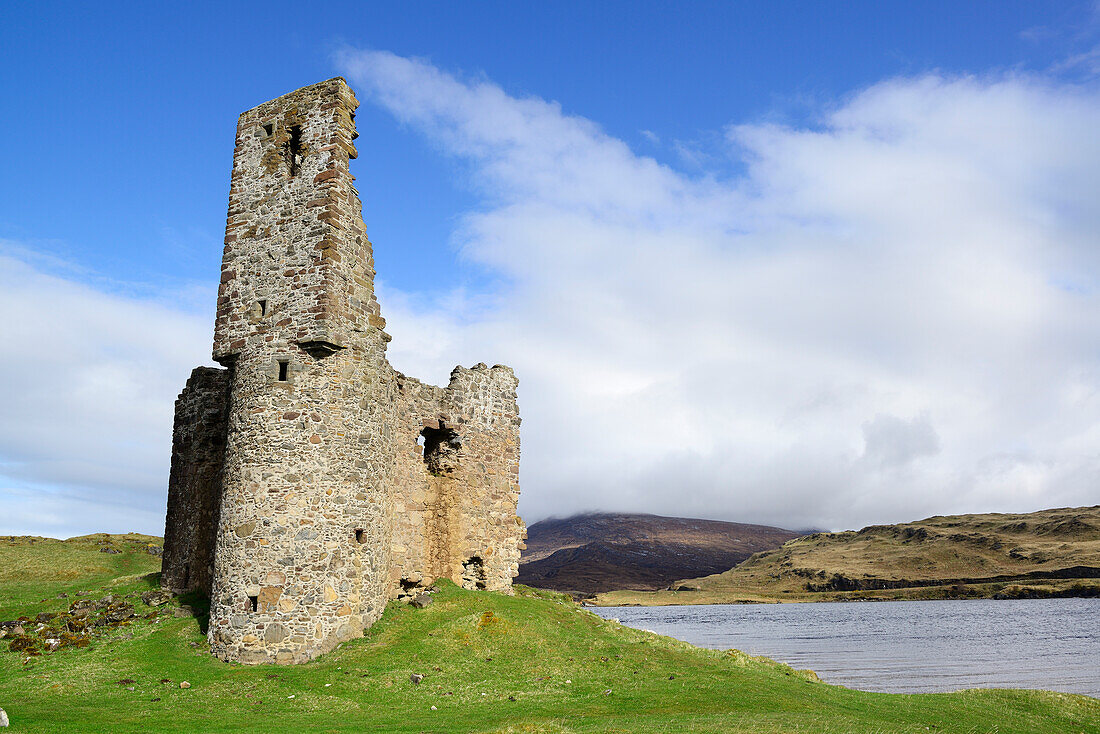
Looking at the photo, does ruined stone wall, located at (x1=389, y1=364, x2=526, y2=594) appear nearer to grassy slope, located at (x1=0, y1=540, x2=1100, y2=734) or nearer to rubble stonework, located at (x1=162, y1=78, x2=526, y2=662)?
rubble stonework, located at (x1=162, y1=78, x2=526, y2=662)

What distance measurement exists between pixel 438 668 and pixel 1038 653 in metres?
44.5

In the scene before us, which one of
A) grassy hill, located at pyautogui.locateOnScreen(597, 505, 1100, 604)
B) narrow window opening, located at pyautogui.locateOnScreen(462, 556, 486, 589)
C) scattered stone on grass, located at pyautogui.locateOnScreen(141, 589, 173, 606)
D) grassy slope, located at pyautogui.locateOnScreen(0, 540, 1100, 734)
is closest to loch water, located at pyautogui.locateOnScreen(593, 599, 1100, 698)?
grassy slope, located at pyautogui.locateOnScreen(0, 540, 1100, 734)

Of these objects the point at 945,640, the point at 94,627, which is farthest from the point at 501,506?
the point at 945,640

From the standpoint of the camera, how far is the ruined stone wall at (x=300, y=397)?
1903cm

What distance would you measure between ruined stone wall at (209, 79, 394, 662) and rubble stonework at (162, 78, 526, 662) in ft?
0.13

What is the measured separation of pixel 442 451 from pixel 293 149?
36.6ft

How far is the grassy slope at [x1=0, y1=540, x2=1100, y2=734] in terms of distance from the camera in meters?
14.4

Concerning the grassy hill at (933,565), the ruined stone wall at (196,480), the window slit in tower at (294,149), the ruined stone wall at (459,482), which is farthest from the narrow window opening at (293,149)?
the grassy hill at (933,565)

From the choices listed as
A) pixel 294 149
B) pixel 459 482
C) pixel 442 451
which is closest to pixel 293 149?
pixel 294 149

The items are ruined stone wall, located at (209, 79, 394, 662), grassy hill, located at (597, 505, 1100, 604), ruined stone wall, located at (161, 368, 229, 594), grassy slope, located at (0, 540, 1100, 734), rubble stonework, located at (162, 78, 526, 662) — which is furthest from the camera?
grassy hill, located at (597, 505, 1100, 604)

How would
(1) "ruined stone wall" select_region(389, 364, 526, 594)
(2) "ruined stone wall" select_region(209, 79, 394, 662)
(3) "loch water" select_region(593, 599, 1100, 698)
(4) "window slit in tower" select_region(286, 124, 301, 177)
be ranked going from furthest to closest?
(3) "loch water" select_region(593, 599, 1100, 698), (1) "ruined stone wall" select_region(389, 364, 526, 594), (4) "window slit in tower" select_region(286, 124, 301, 177), (2) "ruined stone wall" select_region(209, 79, 394, 662)

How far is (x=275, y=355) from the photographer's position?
20.5 metres

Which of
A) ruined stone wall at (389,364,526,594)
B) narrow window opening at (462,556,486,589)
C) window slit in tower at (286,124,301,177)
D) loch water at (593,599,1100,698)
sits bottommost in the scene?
loch water at (593,599,1100,698)

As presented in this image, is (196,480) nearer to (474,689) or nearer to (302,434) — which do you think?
(302,434)
